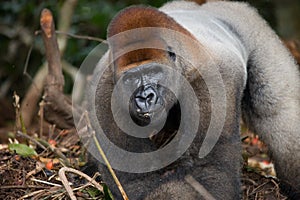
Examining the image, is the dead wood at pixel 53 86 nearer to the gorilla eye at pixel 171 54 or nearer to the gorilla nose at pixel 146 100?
the gorilla eye at pixel 171 54

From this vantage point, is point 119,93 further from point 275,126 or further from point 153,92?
point 275,126

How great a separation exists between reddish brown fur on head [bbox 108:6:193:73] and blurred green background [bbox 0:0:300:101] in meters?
4.98

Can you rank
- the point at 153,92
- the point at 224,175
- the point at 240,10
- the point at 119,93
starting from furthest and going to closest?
the point at 240,10
the point at 224,175
the point at 119,93
the point at 153,92

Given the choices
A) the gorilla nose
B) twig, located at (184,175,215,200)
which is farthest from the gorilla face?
twig, located at (184,175,215,200)

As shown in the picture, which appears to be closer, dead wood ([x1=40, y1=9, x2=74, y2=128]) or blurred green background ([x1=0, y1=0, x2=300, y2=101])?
dead wood ([x1=40, y1=9, x2=74, y2=128])

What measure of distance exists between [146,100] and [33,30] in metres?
6.15

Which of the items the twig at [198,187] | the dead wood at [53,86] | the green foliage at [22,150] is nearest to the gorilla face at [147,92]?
the twig at [198,187]

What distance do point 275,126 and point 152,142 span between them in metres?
1.22

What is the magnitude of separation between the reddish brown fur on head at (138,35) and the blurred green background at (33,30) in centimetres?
498

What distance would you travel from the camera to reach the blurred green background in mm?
9164

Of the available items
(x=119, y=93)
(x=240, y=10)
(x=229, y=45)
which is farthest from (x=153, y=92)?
(x=240, y=10)

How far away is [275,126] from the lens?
4.91 metres

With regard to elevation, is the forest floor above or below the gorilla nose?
below

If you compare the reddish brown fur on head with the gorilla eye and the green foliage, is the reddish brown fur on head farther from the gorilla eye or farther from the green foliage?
the green foliage
